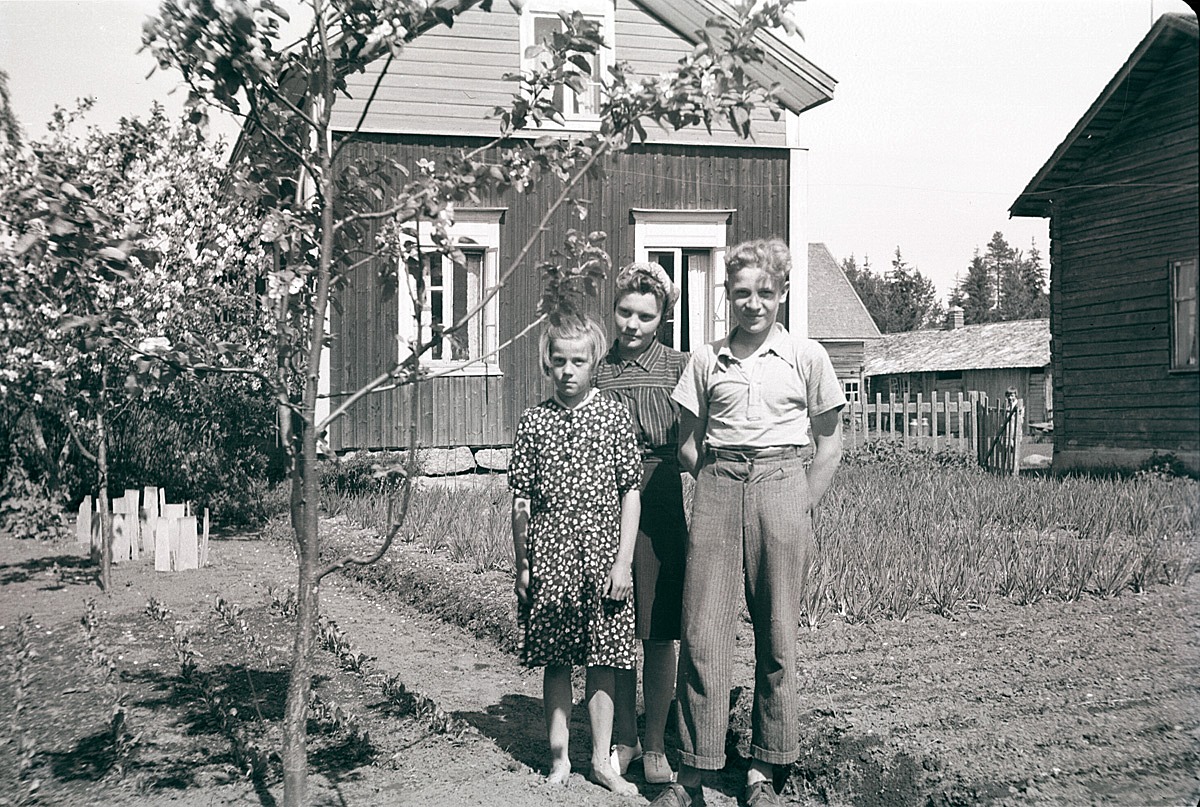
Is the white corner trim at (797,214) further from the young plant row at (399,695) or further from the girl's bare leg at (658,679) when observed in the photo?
the girl's bare leg at (658,679)

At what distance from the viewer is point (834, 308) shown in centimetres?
3866

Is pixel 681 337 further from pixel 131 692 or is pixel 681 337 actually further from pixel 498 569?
pixel 131 692

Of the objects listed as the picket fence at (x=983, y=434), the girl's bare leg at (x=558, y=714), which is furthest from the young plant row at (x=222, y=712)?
the picket fence at (x=983, y=434)

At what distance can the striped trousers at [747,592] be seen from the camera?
3.28 m

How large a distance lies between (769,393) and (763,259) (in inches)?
17.1

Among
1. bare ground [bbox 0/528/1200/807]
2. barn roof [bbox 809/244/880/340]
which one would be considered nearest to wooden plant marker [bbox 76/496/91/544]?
bare ground [bbox 0/528/1200/807]

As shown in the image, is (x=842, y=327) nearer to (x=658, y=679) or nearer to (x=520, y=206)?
(x=520, y=206)

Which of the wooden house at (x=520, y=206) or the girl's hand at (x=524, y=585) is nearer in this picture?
the girl's hand at (x=524, y=585)

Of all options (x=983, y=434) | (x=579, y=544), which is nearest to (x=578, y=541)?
(x=579, y=544)

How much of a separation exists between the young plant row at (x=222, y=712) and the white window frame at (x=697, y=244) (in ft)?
24.5

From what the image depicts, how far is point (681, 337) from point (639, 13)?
12.2ft

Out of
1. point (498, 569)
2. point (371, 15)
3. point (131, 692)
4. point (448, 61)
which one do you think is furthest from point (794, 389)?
point (448, 61)

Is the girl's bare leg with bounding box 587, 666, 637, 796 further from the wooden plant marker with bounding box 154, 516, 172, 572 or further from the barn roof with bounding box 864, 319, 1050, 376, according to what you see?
the barn roof with bounding box 864, 319, 1050, 376

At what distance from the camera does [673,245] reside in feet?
38.8
